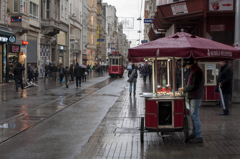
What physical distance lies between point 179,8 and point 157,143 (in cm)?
1241

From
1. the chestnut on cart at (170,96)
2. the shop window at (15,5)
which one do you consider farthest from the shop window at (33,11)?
the chestnut on cart at (170,96)

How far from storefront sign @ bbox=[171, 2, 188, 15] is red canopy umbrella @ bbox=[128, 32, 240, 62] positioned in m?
10.9

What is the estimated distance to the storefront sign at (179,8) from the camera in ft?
56.7

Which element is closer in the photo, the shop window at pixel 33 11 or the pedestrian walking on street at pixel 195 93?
the pedestrian walking on street at pixel 195 93

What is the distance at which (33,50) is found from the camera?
34.8m

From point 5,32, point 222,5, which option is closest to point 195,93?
point 222,5

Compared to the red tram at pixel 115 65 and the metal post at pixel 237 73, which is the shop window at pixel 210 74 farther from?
the red tram at pixel 115 65

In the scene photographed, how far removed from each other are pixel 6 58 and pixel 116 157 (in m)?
25.1

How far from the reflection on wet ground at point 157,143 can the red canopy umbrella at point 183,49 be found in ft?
6.00

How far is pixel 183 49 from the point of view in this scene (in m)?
6.28

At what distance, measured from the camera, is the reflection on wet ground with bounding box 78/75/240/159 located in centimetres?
582

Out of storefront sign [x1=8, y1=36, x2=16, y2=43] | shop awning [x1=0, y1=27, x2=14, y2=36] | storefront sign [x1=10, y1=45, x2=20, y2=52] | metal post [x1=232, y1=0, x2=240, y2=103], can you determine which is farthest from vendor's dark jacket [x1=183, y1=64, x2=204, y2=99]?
storefront sign [x1=10, y1=45, x2=20, y2=52]

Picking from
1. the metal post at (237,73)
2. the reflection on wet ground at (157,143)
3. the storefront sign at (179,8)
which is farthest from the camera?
the storefront sign at (179,8)

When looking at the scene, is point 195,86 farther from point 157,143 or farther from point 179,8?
point 179,8
